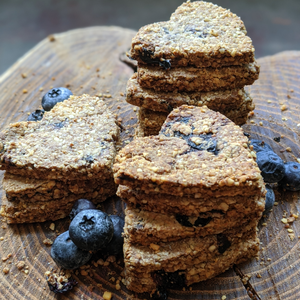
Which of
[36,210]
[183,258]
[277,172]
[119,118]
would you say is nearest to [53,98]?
[119,118]

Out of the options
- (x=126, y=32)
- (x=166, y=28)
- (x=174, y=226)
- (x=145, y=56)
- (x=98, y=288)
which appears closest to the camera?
(x=174, y=226)

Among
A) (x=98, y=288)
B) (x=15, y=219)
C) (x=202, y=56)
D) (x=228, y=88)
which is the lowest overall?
(x=98, y=288)

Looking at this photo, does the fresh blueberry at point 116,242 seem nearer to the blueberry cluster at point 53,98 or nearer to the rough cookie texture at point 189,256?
the rough cookie texture at point 189,256

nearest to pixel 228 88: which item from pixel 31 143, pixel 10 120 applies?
pixel 31 143

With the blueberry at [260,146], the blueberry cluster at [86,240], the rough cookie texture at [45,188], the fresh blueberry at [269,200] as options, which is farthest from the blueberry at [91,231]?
the blueberry at [260,146]

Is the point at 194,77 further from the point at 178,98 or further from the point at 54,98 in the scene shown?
the point at 54,98

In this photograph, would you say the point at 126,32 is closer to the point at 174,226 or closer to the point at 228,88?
the point at 228,88
